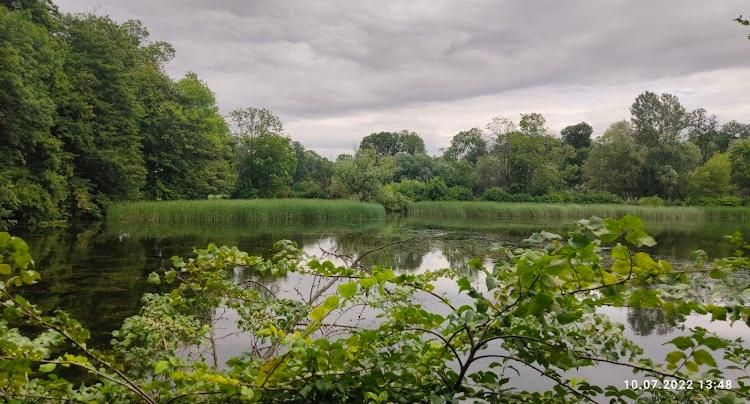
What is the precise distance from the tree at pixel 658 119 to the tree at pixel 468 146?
59.0 ft

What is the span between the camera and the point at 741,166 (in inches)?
1612

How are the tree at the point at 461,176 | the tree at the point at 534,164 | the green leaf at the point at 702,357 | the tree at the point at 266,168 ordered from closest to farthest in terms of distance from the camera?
the green leaf at the point at 702,357 → the tree at the point at 266,168 → the tree at the point at 534,164 → the tree at the point at 461,176

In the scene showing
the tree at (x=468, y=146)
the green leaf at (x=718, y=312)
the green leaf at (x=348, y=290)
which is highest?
the tree at (x=468, y=146)

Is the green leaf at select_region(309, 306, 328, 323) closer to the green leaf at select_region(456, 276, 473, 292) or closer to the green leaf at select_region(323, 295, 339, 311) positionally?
the green leaf at select_region(323, 295, 339, 311)

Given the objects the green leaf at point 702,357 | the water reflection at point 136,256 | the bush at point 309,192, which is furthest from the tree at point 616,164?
the green leaf at point 702,357

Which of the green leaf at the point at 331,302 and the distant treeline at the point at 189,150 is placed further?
the distant treeline at the point at 189,150

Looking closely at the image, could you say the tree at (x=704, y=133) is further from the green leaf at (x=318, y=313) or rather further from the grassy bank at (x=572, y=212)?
the green leaf at (x=318, y=313)

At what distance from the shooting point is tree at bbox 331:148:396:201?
3175 centimetres

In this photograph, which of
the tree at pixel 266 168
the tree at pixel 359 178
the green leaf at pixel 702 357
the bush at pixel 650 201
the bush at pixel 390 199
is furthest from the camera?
the tree at pixel 266 168

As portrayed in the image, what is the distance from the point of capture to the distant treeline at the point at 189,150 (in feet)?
61.2

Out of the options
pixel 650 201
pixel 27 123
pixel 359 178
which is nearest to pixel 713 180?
pixel 650 201

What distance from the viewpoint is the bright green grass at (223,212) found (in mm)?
22609

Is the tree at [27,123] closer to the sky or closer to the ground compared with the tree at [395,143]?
closer to the ground

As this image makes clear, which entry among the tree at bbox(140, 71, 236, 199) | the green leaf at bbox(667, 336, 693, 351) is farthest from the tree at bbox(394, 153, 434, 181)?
the green leaf at bbox(667, 336, 693, 351)
